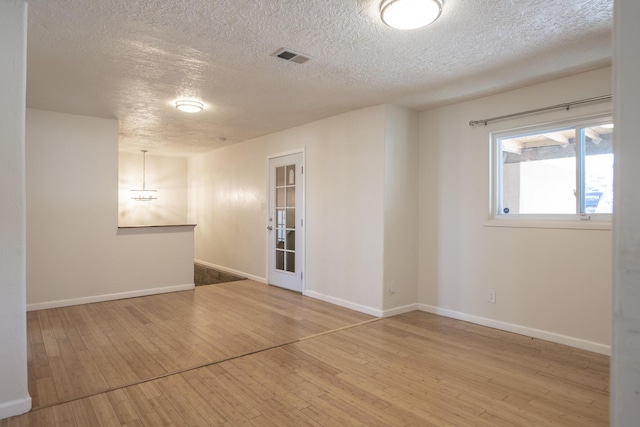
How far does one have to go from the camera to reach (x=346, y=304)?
455cm

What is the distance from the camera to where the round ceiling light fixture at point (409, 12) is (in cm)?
208

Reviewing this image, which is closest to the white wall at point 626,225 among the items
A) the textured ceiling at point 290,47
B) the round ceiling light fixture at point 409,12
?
the round ceiling light fixture at point 409,12

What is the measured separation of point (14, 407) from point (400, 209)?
144 inches

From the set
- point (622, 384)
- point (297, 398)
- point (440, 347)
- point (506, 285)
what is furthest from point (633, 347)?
point (506, 285)

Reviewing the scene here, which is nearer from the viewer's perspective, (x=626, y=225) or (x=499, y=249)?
(x=626, y=225)

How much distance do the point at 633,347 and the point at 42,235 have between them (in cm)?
540

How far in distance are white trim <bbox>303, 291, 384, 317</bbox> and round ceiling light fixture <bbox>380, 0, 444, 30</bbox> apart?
294cm

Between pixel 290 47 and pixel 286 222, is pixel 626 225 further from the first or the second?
pixel 286 222

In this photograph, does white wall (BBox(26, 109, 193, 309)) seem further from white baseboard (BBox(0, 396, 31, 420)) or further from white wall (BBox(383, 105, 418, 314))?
white wall (BBox(383, 105, 418, 314))

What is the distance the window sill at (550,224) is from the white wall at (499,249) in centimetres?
4

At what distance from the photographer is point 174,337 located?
11.3 feet

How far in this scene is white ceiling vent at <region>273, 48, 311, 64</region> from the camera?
278 cm

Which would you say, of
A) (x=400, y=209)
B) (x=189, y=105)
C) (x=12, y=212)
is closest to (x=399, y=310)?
(x=400, y=209)

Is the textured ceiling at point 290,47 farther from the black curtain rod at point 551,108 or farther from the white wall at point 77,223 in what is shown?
the white wall at point 77,223
